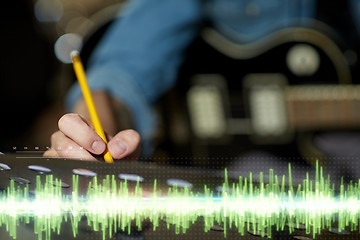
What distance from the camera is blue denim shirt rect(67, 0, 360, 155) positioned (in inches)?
27.9

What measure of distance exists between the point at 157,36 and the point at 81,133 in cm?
69

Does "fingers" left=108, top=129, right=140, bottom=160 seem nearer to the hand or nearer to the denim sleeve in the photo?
the hand

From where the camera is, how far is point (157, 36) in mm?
872

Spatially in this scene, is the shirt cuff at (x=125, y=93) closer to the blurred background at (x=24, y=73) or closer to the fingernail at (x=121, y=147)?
the fingernail at (x=121, y=147)

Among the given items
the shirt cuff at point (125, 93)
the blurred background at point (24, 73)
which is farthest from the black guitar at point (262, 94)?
the blurred background at point (24, 73)

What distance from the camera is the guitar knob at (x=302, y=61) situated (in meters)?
0.97

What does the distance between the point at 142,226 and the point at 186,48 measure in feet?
2.60

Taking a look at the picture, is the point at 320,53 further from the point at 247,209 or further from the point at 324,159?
the point at 247,209

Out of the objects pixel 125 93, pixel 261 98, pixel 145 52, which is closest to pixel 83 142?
pixel 125 93

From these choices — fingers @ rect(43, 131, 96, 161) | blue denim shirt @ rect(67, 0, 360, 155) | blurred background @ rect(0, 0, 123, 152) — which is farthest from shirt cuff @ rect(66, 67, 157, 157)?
blurred background @ rect(0, 0, 123, 152)

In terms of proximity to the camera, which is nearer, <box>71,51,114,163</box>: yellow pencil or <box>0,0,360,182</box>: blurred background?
<box>71,51,114,163</box>: yellow pencil

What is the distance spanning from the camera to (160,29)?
88cm

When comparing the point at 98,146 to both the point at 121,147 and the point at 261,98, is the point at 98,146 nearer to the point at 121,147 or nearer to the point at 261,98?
the point at 121,147

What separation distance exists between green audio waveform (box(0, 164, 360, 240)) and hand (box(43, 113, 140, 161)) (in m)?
0.02
